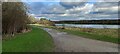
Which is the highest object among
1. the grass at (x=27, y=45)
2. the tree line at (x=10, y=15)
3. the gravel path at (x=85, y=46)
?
the tree line at (x=10, y=15)

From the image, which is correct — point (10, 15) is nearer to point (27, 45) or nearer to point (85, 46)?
point (27, 45)

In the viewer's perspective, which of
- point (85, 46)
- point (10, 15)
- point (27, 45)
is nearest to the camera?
point (27, 45)

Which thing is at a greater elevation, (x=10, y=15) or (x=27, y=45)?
(x=10, y=15)

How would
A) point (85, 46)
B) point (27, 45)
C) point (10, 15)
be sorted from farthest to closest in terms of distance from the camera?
point (10, 15), point (85, 46), point (27, 45)

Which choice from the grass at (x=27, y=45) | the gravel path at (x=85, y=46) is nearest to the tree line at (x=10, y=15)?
the grass at (x=27, y=45)

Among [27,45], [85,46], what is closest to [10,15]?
[27,45]

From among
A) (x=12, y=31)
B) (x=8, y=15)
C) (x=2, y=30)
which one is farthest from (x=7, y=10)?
(x=12, y=31)

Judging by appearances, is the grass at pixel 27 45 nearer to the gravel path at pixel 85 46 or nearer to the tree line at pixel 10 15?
the gravel path at pixel 85 46

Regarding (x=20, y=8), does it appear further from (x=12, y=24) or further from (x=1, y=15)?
(x=1, y=15)

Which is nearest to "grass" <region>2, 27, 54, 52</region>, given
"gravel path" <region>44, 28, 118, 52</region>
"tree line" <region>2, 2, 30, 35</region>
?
"gravel path" <region>44, 28, 118, 52</region>

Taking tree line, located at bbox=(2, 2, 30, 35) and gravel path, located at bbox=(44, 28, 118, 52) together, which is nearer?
gravel path, located at bbox=(44, 28, 118, 52)

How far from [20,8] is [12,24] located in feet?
8.24

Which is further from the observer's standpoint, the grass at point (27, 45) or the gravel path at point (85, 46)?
the gravel path at point (85, 46)

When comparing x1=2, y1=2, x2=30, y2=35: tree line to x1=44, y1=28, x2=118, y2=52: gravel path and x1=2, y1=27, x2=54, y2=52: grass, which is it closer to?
x1=2, y1=27, x2=54, y2=52: grass
